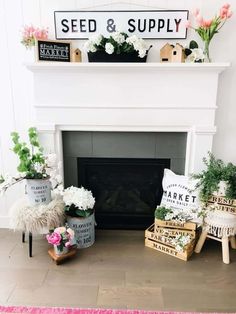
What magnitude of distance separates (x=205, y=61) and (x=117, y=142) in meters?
0.93

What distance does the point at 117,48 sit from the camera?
6.39 ft

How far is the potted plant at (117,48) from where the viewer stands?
191 centimetres

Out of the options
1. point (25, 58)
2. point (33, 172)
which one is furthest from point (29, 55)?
point (33, 172)

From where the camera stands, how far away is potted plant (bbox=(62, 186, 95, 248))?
80.6 inches

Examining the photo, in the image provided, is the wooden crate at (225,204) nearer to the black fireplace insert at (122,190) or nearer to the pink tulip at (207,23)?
the black fireplace insert at (122,190)

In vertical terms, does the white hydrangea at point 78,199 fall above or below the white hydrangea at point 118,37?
below

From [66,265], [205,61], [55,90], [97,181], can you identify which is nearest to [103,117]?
[55,90]

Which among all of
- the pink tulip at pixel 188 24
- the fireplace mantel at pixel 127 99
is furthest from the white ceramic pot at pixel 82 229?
the pink tulip at pixel 188 24

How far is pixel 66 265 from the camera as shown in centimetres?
194

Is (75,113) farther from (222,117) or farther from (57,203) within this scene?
(222,117)

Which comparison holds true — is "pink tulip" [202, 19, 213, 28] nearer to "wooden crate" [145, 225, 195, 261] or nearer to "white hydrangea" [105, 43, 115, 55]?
"white hydrangea" [105, 43, 115, 55]

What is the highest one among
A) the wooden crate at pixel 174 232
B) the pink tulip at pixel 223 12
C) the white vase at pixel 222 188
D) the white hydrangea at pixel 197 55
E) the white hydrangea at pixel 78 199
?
the pink tulip at pixel 223 12

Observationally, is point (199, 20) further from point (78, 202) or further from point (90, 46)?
point (78, 202)

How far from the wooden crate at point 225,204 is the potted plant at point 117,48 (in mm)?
1147
